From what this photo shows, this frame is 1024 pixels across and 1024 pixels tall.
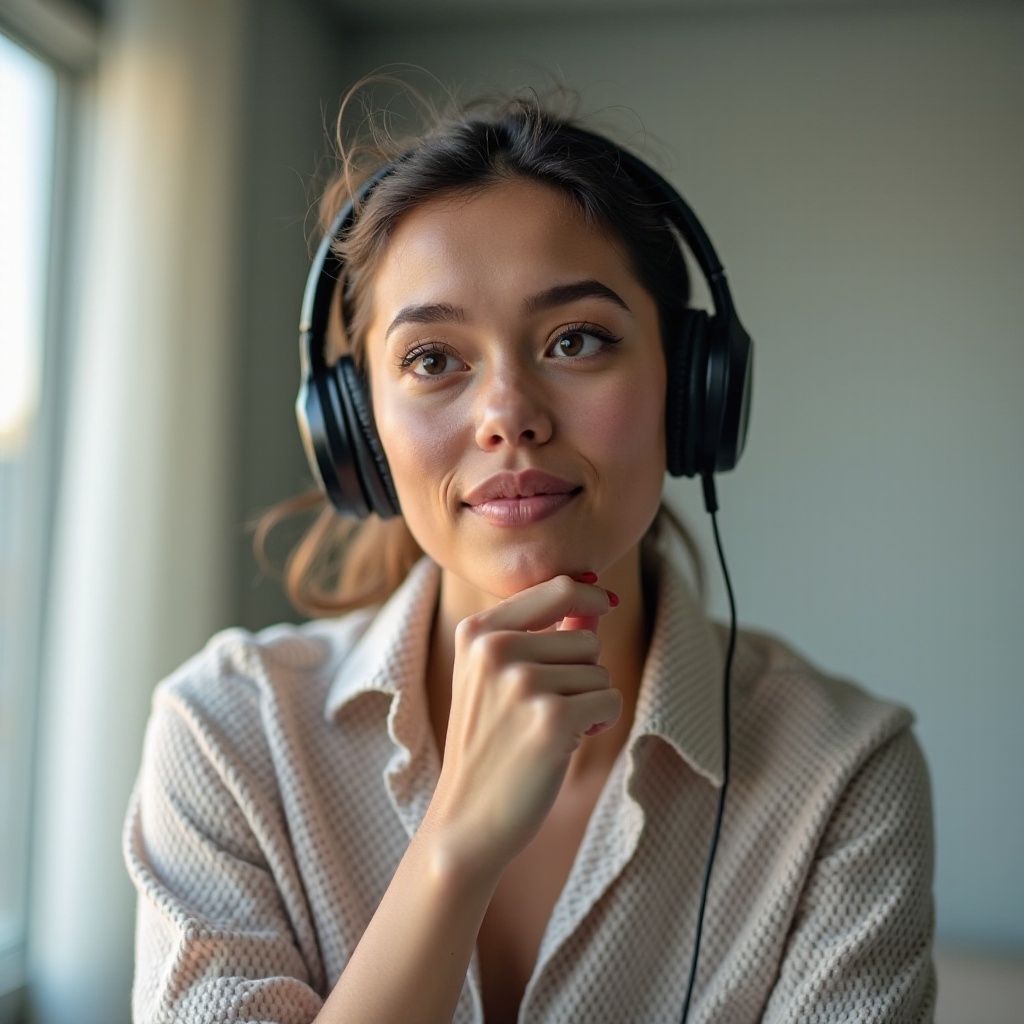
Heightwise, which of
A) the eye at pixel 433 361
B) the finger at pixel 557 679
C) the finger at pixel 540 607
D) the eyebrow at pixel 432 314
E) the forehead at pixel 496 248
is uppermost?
the forehead at pixel 496 248

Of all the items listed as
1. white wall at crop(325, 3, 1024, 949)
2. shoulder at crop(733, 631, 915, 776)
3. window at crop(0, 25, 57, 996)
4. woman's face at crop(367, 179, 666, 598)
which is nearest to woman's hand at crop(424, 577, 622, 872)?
woman's face at crop(367, 179, 666, 598)

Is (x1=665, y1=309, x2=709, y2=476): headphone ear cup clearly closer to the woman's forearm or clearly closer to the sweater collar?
the sweater collar

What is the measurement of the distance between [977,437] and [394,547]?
135cm

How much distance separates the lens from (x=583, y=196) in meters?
1.14

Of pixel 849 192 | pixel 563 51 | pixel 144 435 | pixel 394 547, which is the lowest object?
pixel 394 547

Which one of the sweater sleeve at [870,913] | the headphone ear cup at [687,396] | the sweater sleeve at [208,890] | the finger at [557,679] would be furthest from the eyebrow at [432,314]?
the sweater sleeve at [870,913]

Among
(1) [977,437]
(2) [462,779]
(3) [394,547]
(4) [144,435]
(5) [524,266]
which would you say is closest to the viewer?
(2) [462,779]

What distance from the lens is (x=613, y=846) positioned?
118cm

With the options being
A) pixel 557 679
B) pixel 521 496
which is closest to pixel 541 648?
pixel 557 679

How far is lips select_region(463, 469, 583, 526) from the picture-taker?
41.9 inches

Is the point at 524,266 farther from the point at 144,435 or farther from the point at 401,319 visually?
the point at 144,435

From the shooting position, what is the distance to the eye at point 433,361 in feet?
3.67

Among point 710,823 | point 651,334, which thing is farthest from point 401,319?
point 710,823

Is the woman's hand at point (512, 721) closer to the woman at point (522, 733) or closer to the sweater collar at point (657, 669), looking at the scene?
the woman at point (522, 733)
